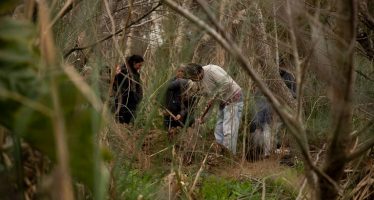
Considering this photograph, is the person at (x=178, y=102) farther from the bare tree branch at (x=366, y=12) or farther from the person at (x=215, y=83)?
the bare tree branch at (x=366, y=12)

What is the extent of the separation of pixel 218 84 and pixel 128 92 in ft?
1.95

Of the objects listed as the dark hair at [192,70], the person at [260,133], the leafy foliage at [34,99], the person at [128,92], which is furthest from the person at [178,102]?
the leafy foliage at [34,99]

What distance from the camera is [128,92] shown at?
380cm

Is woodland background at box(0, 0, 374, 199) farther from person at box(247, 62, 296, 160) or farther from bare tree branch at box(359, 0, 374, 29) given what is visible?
person at box(247, 62, 296, 160)

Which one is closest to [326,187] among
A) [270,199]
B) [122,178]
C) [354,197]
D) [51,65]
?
[122,178]

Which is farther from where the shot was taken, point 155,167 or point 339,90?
point 155,167

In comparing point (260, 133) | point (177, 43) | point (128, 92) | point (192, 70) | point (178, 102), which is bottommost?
point (260, 133)

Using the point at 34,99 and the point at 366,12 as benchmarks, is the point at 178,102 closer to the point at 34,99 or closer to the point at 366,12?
the point at 366,12

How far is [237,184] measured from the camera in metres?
5.09

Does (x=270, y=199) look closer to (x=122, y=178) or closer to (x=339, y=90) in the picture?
(x=122, y=178)

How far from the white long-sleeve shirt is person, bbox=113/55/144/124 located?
341mm

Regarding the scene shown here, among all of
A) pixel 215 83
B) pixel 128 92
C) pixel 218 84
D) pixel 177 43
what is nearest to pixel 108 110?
pixel 177 43

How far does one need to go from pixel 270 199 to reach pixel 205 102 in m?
0.84

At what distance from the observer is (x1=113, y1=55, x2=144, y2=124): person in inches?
131
